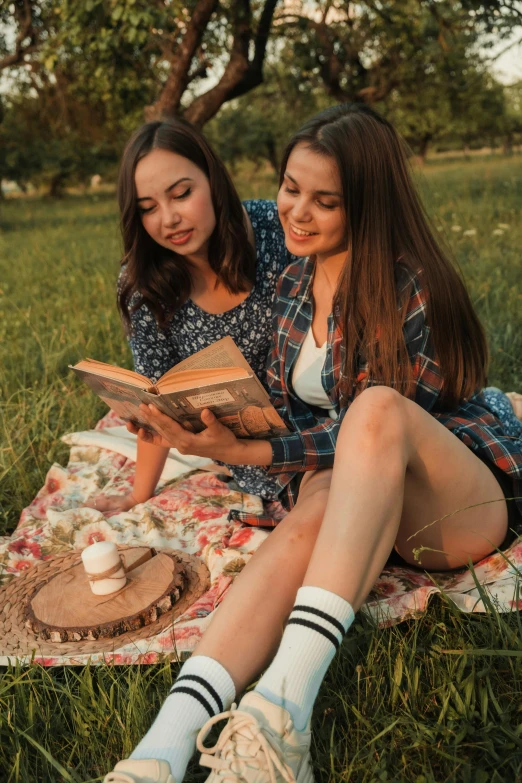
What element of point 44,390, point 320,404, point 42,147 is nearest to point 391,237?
point 320,404

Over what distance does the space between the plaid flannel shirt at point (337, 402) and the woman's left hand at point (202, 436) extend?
0.44 feet

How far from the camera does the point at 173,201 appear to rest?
2.60 metres

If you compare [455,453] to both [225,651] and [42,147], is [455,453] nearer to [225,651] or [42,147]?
[225,651]

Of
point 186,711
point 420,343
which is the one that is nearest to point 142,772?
point 186,711

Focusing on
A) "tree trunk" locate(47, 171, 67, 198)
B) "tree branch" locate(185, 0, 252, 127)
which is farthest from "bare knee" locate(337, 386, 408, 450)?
"tree trunk" locate(47, 171, 67, 198)

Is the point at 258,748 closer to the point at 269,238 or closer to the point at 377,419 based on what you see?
the point at 377,419

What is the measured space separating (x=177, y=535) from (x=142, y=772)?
142cm

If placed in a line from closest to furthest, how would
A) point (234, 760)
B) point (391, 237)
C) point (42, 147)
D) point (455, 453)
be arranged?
point (234, 760), point (455, 453), point (391, 237), point (42, 147)

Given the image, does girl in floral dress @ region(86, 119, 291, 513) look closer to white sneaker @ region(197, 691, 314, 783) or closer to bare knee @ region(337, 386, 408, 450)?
bare knee @ region(337, 386, 408, 450)

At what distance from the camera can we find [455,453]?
1.97 m

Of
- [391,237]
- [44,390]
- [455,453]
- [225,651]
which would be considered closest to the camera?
[225,651]

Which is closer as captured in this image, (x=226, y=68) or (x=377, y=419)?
(x=377, y=419)

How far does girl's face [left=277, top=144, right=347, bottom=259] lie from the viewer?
2.20 m

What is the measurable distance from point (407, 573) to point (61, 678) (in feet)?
3.40
